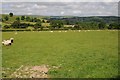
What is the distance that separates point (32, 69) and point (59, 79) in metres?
3.76

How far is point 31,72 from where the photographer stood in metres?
16.7

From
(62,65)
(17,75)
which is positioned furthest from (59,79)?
(62,65)

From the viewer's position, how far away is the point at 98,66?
733 inches

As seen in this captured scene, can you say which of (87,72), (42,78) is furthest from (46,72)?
(87,72)

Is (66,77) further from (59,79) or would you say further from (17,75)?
(17,75)

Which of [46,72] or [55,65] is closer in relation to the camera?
[46,72]

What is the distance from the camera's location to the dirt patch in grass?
1573 centimetres

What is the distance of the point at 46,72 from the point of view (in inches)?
653

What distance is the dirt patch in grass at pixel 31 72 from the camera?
1573cm

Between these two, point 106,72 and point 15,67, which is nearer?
point 106,72

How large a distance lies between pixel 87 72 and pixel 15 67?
5.70 m

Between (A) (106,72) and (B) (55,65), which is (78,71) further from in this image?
(B) (55,65)

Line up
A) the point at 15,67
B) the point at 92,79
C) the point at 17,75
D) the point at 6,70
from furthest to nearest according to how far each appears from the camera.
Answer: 1. the point at 15,67
2. the point at 6,70
3. the point at 17,75
4. the point at 92,79

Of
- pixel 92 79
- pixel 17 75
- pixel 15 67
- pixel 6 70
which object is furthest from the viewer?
pixel 15 67
